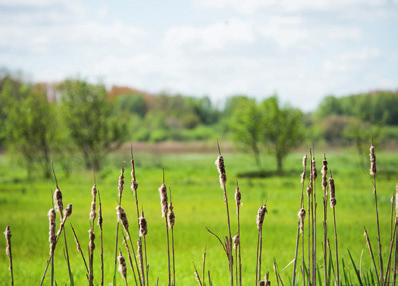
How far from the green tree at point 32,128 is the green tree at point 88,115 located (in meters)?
1.39

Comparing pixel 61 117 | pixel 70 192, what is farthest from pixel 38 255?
pixel 61 117

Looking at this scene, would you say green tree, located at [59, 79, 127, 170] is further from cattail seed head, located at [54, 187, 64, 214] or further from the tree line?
cattail seed head, located at [54, 187, 64, 214]

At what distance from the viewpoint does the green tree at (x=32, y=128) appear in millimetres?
33594

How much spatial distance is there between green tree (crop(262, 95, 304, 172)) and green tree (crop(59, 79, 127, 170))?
10534 millimetres

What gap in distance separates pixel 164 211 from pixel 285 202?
1734 cm

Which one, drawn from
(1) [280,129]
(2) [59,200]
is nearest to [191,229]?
(2) [59,200]

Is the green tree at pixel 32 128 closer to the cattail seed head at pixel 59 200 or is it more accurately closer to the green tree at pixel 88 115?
the green tree at pixel 88 115

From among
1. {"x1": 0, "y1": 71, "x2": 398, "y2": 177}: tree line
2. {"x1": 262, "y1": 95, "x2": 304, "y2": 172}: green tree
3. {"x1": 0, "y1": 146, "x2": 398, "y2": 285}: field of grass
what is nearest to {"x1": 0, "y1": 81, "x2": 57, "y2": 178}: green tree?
{"x1": 0, "y1": 71, "x2": 398, "y2": 177}: tree line

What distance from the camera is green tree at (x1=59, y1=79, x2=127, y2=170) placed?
34031mm

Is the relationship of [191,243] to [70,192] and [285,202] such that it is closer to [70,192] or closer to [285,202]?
[285,202]

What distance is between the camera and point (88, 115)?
113 ft

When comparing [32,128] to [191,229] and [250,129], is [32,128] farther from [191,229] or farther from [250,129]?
[191,229]

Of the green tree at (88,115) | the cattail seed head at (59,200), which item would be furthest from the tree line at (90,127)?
the cattail seed head at (59,200)

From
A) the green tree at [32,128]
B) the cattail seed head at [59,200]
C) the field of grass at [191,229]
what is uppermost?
the green tree at [32,128]
